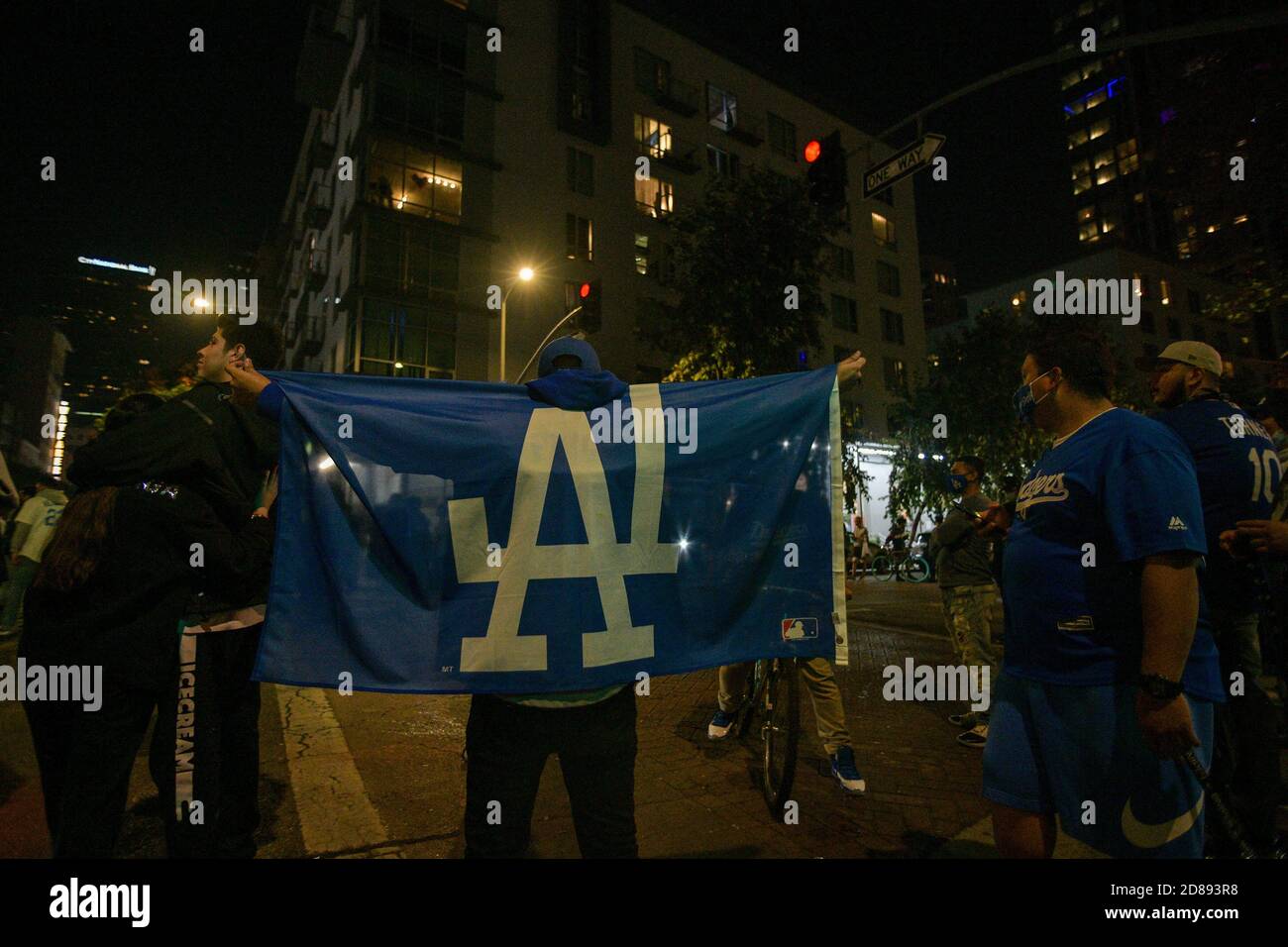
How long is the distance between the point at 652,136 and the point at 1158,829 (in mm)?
34357

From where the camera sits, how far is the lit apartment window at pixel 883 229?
129ft

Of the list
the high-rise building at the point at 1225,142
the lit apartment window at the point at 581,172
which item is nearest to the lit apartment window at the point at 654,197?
the lit apartment window at the point at 581,172

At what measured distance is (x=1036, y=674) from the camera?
224cm

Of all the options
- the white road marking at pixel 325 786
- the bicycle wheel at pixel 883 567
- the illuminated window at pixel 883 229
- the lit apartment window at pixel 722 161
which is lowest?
the bicycle wheel at pixel 883 567

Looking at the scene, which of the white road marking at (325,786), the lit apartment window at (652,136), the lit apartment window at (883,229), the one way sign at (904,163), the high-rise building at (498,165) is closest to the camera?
the white road marking at (325,786)

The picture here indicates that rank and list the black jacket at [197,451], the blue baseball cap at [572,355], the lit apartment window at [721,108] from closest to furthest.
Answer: the black jacket at [197,451] → the blue baseball cap at [572,355] → the lit apartment window at [721,108]

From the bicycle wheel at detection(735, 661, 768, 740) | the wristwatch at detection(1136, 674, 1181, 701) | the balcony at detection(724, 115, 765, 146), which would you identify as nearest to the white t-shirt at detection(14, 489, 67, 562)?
the bicycle wheel at detection(735, 661, 768, 740)

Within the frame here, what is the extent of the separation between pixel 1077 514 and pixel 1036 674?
21.8 inches

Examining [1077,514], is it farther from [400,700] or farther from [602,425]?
[400,700]

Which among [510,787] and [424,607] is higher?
[424,607]

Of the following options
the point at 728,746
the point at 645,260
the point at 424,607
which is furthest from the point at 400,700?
the point at 645,260

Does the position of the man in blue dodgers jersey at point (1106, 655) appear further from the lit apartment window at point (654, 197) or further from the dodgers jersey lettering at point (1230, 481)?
the lit apartment window at point (654, 197)

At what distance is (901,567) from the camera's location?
22.5m

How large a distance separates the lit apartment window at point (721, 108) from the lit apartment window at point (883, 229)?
10.7 metres
